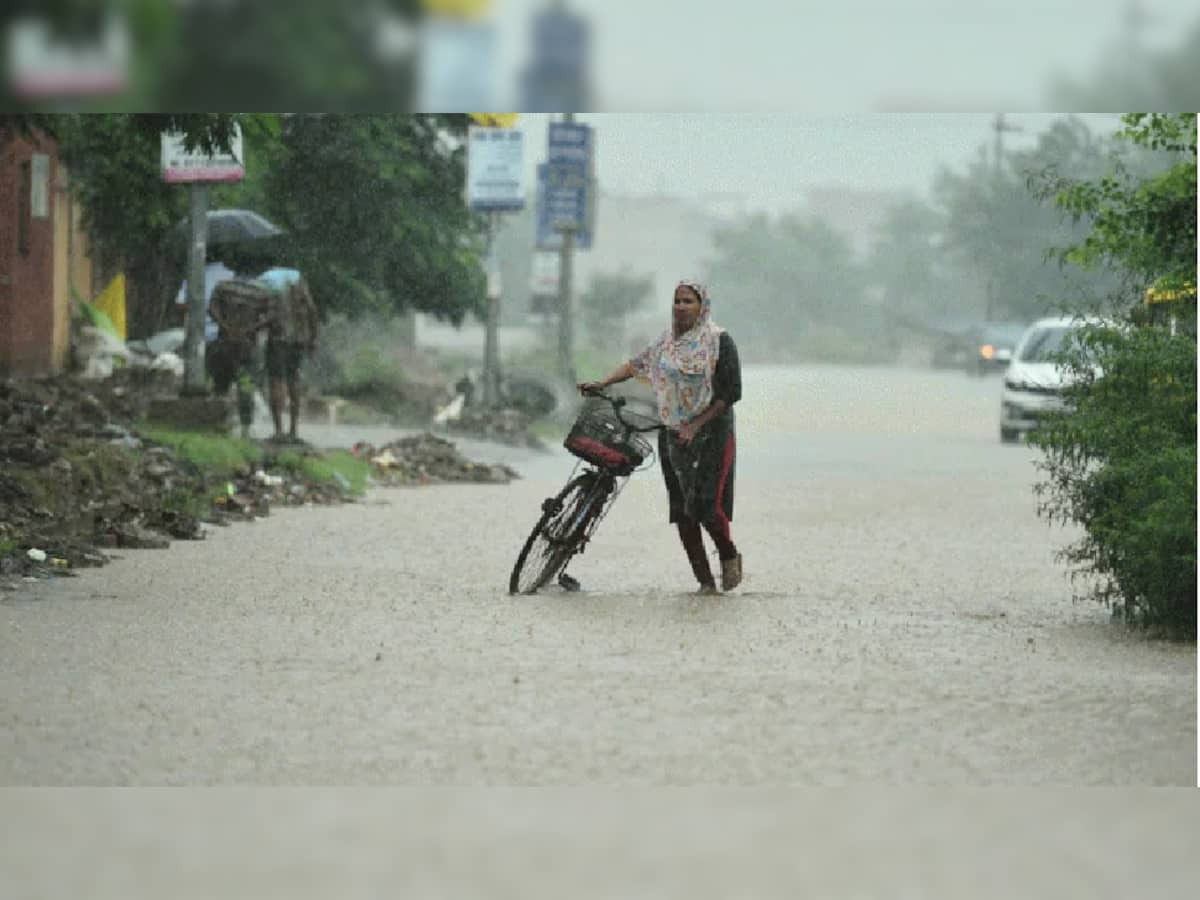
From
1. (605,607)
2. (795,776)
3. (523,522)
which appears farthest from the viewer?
(523,522)

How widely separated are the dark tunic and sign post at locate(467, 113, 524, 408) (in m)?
1.49

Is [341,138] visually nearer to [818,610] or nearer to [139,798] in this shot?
[818,610]

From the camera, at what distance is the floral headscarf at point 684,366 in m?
13.0

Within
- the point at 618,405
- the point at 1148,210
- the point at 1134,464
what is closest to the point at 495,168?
the point at 618,405

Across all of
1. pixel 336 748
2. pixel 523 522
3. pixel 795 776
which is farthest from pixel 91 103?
pixel 523 522

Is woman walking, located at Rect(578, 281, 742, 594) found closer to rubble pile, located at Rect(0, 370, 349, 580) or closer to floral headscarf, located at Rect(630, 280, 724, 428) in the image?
floral headscarf, located at Rect(630, 280, 724, 428)

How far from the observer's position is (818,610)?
13.4 meters

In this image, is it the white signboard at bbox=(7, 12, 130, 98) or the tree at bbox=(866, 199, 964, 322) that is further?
the tree at bbox=(866, 199, 964, 322)

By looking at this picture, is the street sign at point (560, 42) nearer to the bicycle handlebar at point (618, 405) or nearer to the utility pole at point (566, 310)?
the bicycle handlebar at point (618, 405)

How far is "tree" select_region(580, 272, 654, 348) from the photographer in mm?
14430

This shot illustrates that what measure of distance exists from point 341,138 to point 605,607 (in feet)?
9.67

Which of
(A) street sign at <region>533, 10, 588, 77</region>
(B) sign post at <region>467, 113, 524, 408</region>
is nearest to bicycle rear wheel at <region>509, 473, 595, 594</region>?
(B) sign post at <region>467, 113, 524, 408</region>

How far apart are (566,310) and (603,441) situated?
2.30m

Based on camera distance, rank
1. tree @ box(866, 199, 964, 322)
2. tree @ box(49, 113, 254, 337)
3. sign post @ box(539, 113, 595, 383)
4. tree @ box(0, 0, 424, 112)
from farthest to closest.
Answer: tree @ box(49, 113, 254, 337) → tree @ box(866, 199, 964, 322) → sign post @ box(539, 113, 595, 383) → tree @ box(0, 0, 424, 112)
